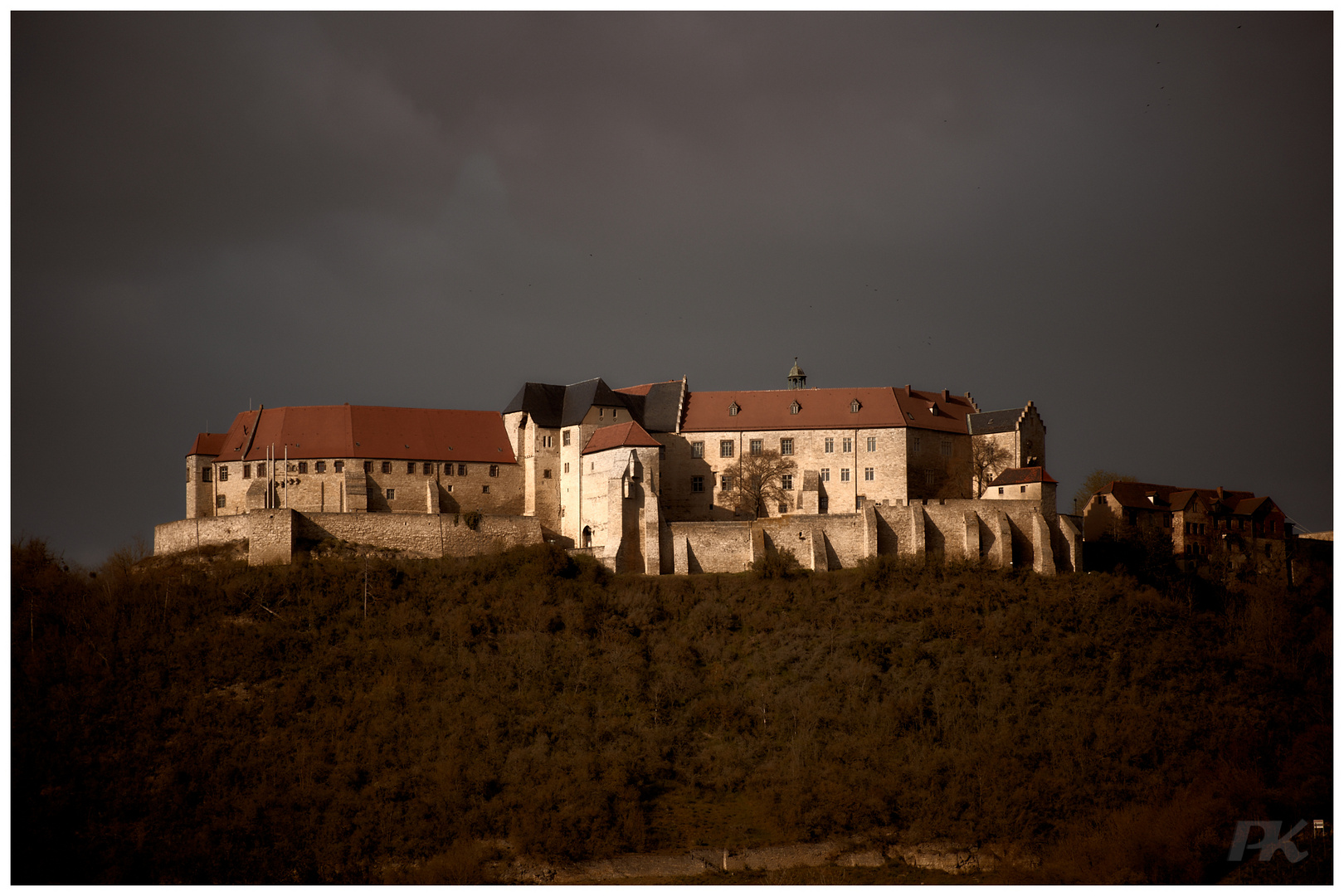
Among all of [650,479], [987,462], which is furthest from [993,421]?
[650,479]

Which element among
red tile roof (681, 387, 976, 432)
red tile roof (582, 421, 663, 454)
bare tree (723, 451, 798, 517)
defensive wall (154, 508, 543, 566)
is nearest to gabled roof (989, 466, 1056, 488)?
red tile roof (681, 387, 976, 432)

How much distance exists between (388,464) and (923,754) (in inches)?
1117

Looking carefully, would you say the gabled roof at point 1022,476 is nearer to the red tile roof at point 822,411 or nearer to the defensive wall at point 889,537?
the defensive wall at point 889,537

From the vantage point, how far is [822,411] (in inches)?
2776

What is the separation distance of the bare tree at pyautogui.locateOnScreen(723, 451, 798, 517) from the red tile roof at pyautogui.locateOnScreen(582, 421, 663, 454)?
4578 mm

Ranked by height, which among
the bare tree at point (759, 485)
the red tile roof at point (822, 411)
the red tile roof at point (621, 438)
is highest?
the red tile roof at point (822, 411)

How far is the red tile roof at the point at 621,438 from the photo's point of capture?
63.9m

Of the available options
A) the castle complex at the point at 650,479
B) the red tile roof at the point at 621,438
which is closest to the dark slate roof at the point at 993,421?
the castle complex at the point at 650,479

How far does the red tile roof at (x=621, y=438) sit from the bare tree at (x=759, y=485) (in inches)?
180

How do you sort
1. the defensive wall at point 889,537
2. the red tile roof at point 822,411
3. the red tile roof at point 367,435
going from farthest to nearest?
the red tile roof at point 822,411
the red tile roof at point 367,435
the defensive wall at point 889,537

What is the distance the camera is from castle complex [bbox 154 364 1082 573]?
204 ft

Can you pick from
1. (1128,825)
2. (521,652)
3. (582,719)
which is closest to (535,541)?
(521,652)

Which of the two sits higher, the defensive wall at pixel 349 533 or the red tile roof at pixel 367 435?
the red tile roof at pixel 367 435

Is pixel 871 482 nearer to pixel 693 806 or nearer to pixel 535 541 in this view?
pixel 535 541
